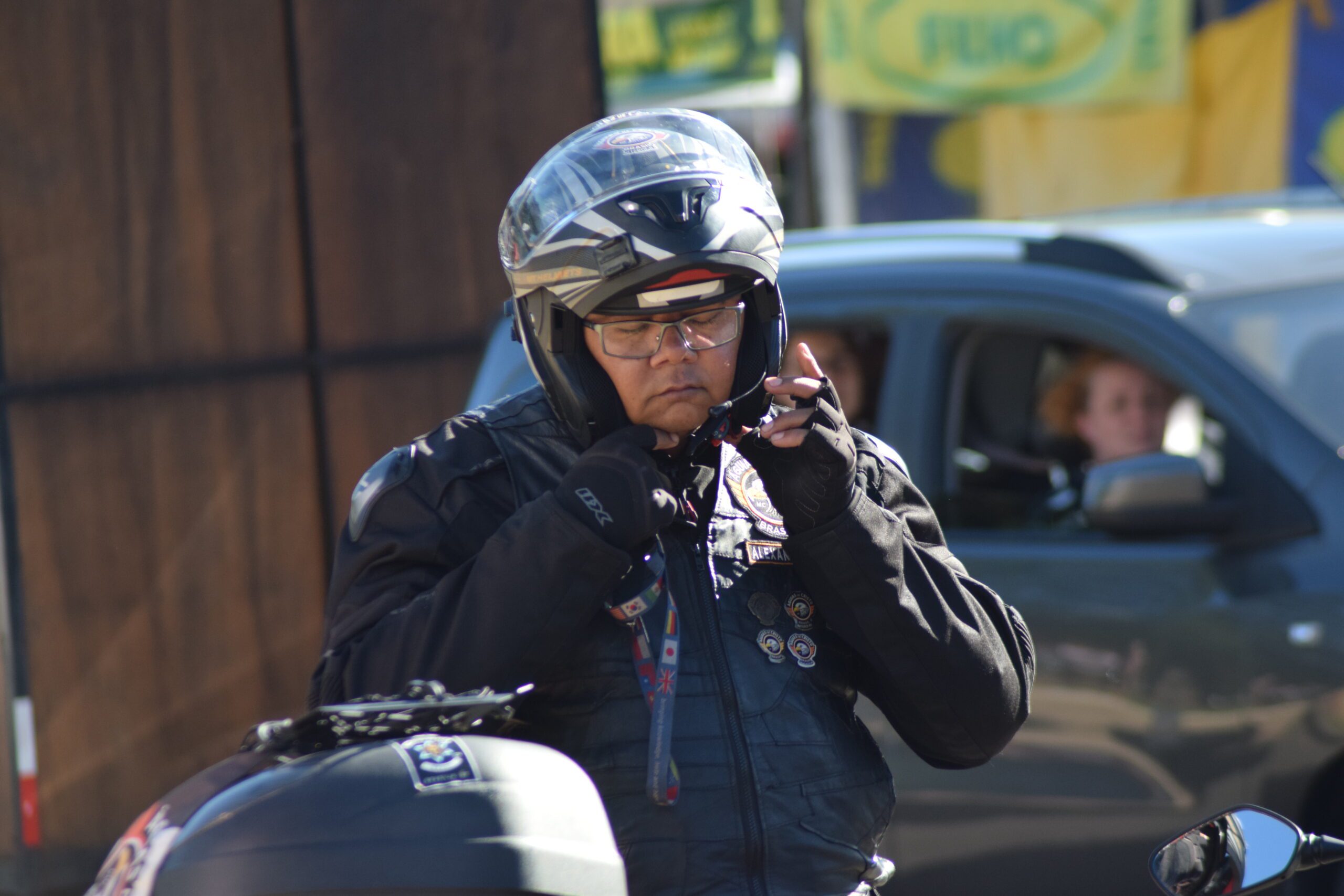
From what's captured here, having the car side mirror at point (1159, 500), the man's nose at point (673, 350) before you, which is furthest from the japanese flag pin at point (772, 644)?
the car side mirror at point (1159, 500)

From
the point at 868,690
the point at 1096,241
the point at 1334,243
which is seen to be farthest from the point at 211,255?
the point at 868,690

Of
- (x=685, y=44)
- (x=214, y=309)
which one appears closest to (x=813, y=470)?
(x=214, y=309)

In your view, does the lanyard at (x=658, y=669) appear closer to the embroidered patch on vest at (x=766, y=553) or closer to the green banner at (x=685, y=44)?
the embroidered patch on vest at (x=766, y=553)

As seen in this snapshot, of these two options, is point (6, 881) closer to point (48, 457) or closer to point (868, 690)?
point (48, 457)

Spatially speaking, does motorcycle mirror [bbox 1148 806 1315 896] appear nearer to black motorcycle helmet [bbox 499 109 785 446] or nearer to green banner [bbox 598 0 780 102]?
black motorcycle helmet [bbox 499 109 785 446]

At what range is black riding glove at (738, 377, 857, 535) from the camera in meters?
1.79

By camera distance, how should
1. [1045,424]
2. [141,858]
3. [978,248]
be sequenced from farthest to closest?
1. [1045,424]
2. [978,248]
3. [141,858]

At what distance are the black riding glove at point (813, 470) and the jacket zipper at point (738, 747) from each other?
0.14 metres

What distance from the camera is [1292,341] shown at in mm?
3547

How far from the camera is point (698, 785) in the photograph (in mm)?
1732

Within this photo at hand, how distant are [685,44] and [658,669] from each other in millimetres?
9373

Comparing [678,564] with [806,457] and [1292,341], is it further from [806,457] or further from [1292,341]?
[1292,341]

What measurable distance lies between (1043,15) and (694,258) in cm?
802

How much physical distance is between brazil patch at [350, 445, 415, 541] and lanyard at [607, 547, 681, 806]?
0.30 m
